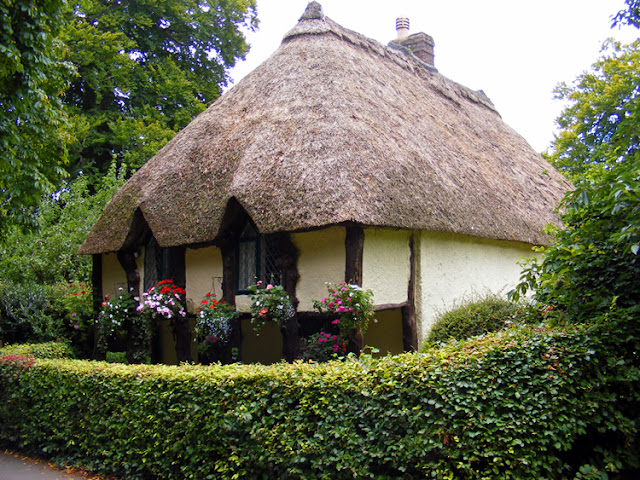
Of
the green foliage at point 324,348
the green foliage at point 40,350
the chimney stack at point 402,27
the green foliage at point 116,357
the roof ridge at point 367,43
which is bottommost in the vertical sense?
the green foliage at point 116,357

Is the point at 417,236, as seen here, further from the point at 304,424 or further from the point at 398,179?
the point at 304,424

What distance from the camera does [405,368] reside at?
486 centimetres

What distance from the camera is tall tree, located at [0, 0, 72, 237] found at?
7.43 meters

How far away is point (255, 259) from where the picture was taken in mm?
9594

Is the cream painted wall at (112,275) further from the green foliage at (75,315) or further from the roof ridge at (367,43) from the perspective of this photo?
the roof ridge at (367,43)

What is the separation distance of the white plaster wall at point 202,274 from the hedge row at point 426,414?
4.13 m

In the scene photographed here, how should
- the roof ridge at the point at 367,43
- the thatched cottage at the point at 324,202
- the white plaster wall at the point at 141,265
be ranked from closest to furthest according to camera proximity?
the thatched cottage at the point at 324,202 < the white plaster wall at the point at 141,265 < the roof ridge at the point at 367,43

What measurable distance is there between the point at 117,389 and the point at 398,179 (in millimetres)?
5064

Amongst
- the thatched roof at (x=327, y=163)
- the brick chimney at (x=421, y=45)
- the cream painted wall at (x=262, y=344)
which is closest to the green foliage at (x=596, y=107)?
the brick chimney at (x=421, y=45)

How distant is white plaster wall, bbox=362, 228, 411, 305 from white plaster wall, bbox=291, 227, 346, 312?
15.9 inches

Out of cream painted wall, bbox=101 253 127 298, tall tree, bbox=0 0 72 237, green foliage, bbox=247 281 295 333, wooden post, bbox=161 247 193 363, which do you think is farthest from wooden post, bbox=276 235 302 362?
cream painted wall, bbox=101 253 127 298

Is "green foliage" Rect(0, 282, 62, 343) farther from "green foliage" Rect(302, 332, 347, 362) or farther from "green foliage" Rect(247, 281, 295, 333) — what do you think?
"green foliage" Rect(302, 332, 347, 362)

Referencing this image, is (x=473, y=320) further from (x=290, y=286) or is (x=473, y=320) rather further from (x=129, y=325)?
(x=129, y=325)

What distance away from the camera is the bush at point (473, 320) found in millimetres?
8922
